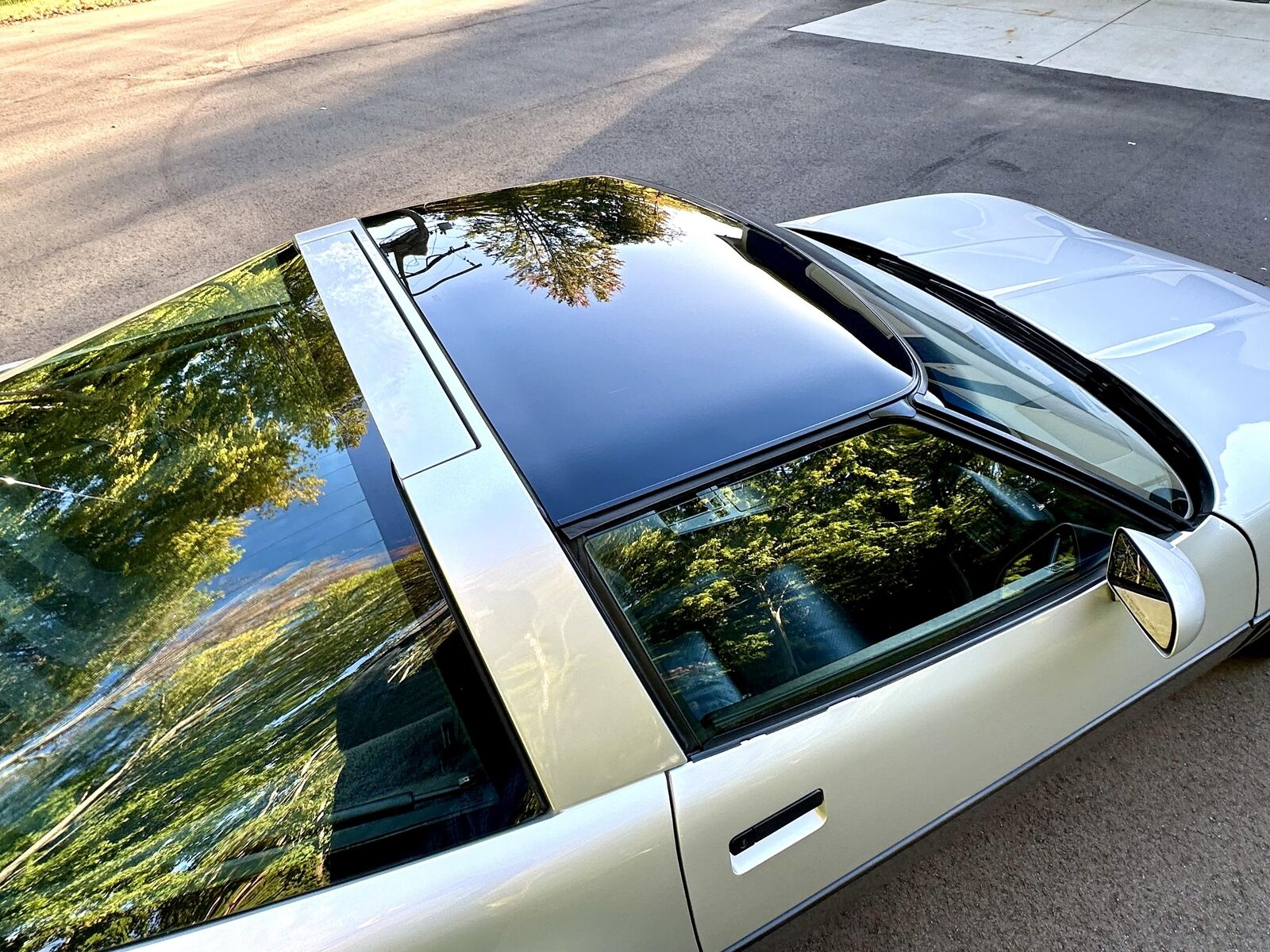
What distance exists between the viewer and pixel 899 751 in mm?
1668

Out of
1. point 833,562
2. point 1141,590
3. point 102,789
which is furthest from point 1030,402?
point 102,789

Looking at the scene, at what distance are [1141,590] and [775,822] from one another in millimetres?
840

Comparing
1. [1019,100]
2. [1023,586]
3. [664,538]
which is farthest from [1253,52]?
[664,538]

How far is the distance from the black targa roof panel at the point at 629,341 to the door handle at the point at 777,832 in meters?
0.61

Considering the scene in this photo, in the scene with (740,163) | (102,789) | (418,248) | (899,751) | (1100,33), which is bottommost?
(1100,33)

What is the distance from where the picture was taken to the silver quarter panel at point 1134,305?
7.25ft

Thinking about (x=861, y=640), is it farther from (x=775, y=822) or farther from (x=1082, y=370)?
(x=1082, y=370)

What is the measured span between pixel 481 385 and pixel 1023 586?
1.19m

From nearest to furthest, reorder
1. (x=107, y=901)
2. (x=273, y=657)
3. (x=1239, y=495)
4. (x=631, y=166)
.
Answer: (x=107, y=901), (x=273, y=657), (x=1239, y=495), (x=631, y=166)

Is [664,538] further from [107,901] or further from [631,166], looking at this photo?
[631,166]

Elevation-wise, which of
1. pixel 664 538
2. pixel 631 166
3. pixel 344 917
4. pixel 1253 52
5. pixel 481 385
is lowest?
pixel 1253 52

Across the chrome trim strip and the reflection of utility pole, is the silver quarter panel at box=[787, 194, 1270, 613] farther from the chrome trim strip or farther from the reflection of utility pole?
the chrome trim strip

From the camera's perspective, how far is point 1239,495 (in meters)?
2.08

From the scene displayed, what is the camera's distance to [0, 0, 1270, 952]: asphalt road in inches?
86.9
